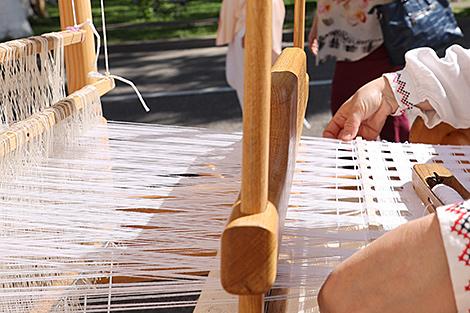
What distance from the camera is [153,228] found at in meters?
0.99

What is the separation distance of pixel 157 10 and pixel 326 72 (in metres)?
5.04

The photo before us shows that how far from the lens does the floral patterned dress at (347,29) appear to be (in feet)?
8.37

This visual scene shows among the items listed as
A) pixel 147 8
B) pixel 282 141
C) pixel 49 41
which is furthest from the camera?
pixel 147 8

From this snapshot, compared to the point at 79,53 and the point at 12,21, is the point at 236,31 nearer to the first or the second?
the point at 79,53

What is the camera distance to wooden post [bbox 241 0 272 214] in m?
0.58

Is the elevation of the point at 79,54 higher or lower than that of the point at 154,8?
higher

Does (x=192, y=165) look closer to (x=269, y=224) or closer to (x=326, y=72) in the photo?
(x=269, y=224)

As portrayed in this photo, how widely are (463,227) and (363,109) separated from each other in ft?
2.76

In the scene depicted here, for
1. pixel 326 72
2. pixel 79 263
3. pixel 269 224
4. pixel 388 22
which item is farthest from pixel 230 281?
pixel 326 72

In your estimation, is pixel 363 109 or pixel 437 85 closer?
pixel 437 85

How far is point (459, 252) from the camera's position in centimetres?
67

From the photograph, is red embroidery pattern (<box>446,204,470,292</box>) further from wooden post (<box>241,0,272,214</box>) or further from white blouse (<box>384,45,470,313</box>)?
white blouse (<box>384,45,470,313</box>)

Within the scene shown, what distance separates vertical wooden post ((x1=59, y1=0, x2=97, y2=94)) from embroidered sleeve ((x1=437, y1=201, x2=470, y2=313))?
944 mm

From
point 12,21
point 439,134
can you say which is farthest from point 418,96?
point 12,21
